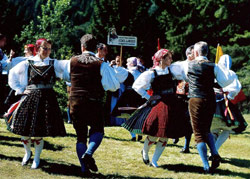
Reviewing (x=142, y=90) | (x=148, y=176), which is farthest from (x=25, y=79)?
(x=148, y=176)

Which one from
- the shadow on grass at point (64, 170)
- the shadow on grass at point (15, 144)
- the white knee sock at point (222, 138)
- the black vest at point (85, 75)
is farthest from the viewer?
the shadow on grass at point (15, 144)

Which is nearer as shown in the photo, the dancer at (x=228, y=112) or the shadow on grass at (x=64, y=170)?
the shadow on grass at (x=64, y=170)

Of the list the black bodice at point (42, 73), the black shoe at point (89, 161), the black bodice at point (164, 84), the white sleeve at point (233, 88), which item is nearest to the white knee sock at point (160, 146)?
the black bodice at point (164, 84)

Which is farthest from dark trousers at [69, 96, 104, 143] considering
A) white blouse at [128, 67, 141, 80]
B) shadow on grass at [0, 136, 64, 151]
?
white blouse at [128, 67, 141, 80]

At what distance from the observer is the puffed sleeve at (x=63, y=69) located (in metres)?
5.04

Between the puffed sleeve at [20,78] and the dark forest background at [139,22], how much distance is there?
14.1 m

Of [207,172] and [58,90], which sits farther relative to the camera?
[58,90]

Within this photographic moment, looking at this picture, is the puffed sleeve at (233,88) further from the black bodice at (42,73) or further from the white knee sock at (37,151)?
the white knee sock at (37,151)

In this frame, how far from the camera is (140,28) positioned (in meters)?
28.8

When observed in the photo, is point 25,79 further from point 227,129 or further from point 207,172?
point 227,129

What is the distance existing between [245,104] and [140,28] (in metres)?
12.4

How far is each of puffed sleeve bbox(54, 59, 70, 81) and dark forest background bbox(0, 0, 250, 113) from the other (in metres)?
14.3

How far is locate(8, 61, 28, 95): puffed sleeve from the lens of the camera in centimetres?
516

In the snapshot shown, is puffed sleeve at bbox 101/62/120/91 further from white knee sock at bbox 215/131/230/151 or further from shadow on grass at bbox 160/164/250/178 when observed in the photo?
white knee sock at bbox 215/131/230/151
